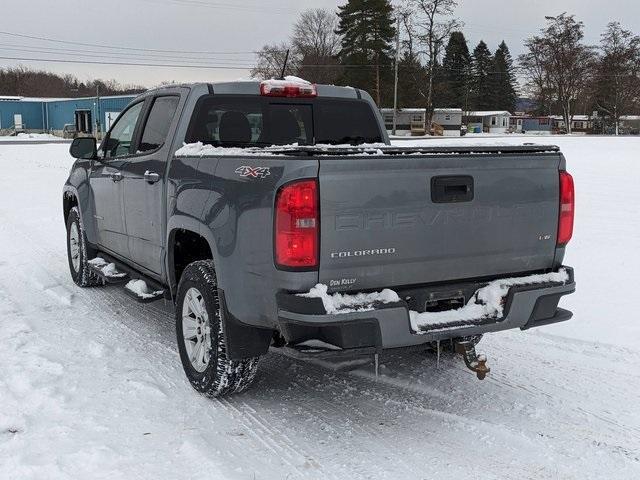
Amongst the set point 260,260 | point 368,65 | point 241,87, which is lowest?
point 260,260

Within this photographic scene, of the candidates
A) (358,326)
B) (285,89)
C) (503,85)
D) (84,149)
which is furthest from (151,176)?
(503,85)

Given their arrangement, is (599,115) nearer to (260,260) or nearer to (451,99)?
(451,99)

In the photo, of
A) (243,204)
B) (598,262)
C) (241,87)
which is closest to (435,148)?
(243,204)

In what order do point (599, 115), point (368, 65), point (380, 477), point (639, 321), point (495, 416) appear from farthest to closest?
point (599, 115), point (368, 65), point (639, 321), point (495, 416), point (380, 477)

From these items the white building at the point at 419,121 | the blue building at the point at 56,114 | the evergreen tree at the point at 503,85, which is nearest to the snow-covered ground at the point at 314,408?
the blue building at the point at 56,114

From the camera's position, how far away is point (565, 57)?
7500 cm

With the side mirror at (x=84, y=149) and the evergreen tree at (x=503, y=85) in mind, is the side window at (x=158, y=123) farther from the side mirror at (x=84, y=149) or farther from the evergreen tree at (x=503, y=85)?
the evergreen tree at (x=503, y=85)

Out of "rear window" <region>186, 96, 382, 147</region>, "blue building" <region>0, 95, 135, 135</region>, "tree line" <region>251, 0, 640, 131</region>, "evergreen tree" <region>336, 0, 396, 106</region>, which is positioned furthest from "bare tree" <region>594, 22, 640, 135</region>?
"rear window" <region>186, 96, 382, 147</region>

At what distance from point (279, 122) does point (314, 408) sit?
88.7 inches

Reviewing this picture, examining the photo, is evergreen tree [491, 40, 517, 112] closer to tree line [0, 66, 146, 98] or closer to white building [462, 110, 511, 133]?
white building [462, 110, 511, 133]

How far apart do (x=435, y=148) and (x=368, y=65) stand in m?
59.0

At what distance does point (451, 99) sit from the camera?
84812 mm

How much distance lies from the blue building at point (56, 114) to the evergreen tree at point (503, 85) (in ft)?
188

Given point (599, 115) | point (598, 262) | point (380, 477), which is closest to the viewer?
point (380, 477)
